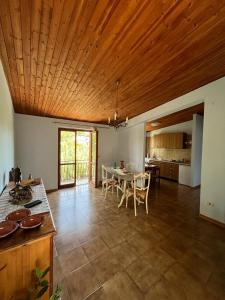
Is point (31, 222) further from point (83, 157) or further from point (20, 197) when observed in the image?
point (83, 157)

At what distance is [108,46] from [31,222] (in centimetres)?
213

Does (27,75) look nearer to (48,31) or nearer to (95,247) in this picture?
(48,31)

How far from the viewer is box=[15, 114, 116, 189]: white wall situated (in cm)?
418

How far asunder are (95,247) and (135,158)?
132 inches

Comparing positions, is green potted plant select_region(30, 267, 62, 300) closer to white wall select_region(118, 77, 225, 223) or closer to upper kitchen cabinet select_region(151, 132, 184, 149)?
white wall select_region(118, 77, 225, 223)

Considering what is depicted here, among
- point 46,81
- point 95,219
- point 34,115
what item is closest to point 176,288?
point 95,219

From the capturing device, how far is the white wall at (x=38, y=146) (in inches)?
165

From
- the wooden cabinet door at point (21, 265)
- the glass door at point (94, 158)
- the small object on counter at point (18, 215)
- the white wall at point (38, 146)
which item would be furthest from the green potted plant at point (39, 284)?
the glass door at point (94, 158)

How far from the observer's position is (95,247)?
2047 mm

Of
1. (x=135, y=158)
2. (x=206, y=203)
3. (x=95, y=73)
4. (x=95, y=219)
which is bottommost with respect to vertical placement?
(x=95, y=219)

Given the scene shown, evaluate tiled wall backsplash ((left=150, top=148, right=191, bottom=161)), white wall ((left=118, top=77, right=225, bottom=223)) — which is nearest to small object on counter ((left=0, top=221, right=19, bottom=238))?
white wall ((left=118, top=77, right=225, bottom=223))

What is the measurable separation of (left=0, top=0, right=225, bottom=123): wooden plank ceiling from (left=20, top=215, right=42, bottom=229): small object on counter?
1893mm

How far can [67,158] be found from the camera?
512cm

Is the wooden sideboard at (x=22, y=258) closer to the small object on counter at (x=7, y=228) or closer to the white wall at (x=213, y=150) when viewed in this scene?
the small object on counter at (x=7, y=228)
